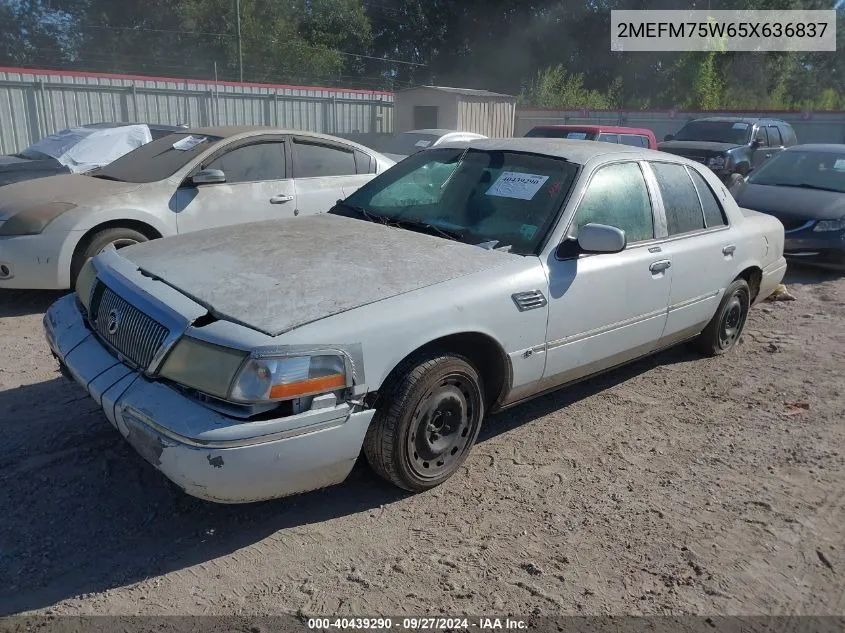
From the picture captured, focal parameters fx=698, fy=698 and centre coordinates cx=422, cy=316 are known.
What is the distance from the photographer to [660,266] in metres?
4.26

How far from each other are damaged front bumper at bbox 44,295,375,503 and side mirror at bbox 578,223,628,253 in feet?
4.91

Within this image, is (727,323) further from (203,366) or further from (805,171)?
(805,171)

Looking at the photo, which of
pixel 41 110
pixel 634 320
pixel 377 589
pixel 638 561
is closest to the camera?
pixel 377 589

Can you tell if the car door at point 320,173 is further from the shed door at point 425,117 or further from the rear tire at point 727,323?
the shed door at point 425,117

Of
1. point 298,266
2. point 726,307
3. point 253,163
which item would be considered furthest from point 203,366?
point 253,163

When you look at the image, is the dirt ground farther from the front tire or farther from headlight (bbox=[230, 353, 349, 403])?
headlight (bbox=[230, 353, 349, 403])

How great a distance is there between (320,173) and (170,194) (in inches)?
59.4

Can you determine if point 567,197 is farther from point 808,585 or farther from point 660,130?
point 660,130

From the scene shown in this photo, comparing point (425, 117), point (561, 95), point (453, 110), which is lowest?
point (425, 117)

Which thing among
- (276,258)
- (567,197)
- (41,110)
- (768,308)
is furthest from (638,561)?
(41,110)

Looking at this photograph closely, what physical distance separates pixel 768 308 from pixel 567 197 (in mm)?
4236

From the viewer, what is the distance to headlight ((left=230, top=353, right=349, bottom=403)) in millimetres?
2639

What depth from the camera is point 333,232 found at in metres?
3.97

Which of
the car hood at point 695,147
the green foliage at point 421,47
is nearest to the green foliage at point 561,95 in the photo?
the green foliage at point 421,47
